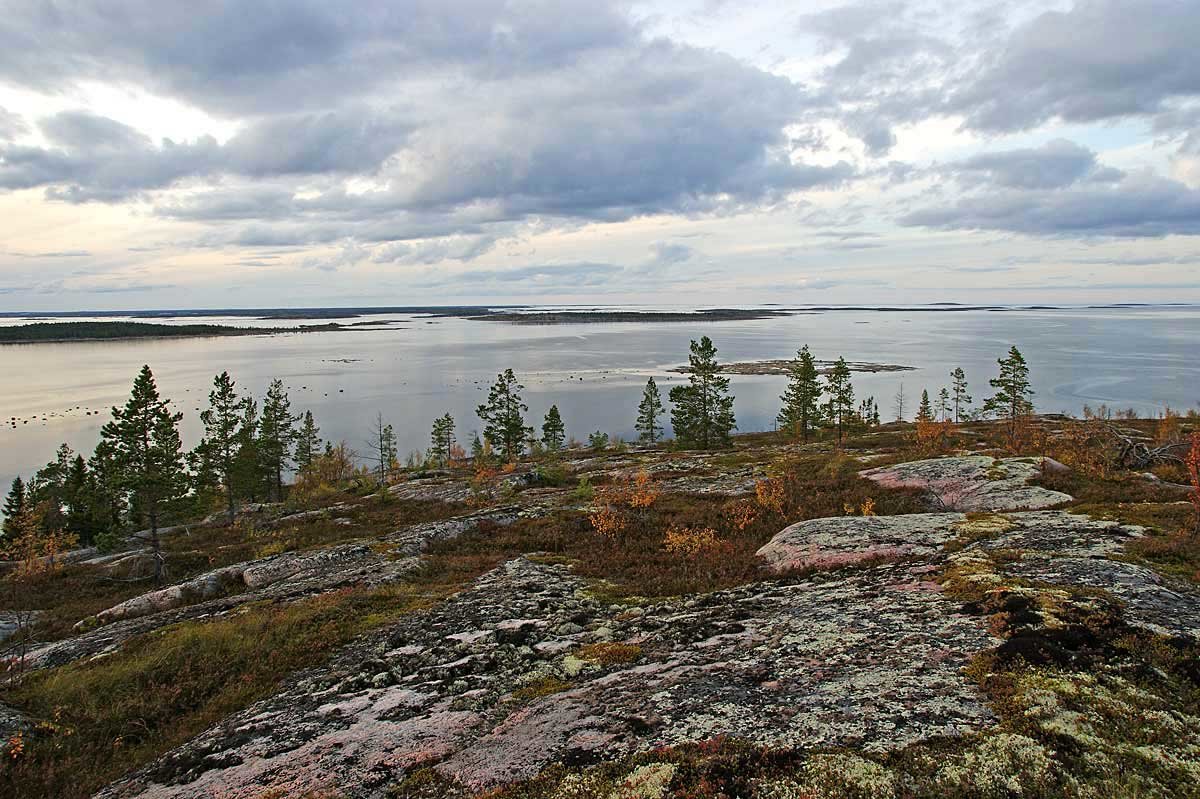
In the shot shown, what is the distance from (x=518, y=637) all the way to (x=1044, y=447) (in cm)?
3217

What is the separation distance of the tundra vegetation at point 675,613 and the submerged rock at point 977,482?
0.19 metres

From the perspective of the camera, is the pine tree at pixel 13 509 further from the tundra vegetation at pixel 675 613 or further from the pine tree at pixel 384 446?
the pine tree at pixel 384 446

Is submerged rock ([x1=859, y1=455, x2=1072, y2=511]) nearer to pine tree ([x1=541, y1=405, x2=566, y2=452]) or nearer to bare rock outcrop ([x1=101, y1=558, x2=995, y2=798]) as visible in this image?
bare rock outcrop ([x1=101, y1=558, x2=995, y2=798])

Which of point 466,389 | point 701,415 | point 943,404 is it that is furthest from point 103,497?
point 943,404

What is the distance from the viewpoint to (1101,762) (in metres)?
5.80

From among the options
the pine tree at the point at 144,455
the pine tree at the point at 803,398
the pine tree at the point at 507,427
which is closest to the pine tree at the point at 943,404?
the pine tree at the point at 803,398

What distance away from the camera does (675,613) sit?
1322 centimetres

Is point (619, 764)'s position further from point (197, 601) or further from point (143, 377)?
point (143, 377)

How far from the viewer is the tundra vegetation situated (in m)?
6.18

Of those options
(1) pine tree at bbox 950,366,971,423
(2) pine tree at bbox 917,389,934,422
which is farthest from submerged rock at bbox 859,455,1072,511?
(1) pine tree at bbox 950,366,971,423

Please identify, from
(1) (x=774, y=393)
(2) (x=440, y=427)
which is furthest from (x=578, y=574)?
(1) (x=774, y=393)

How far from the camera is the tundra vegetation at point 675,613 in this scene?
6.18 m

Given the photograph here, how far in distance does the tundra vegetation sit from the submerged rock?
192 mm

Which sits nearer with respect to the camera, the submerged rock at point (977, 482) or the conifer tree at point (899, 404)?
the submerged rock at point (977, 482)
